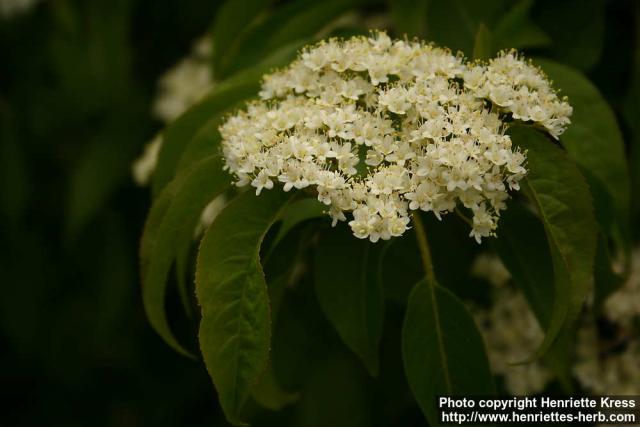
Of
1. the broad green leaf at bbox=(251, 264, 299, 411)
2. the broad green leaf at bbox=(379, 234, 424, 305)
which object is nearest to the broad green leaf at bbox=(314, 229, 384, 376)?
the broad green leaf at bbox=(251, 264, 299, 411)

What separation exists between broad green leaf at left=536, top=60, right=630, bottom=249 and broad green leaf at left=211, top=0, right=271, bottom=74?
2.71 feet

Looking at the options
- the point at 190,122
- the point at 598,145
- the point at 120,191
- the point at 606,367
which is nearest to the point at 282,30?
the point at 190,122

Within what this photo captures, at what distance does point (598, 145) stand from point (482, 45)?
31 centimetres

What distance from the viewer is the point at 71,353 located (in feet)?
10.3

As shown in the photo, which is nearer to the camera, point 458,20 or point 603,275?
point 603,275

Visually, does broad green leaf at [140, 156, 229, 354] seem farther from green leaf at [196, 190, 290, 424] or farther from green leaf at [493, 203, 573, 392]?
green leaf at [493, 203, 573, 392]

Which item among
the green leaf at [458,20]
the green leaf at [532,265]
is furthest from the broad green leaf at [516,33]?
the green leaf at [532,265]

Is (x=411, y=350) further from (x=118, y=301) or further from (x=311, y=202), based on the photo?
(x=118, y=301)

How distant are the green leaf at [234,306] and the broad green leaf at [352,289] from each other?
29 centimetres

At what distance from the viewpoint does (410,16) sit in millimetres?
1800

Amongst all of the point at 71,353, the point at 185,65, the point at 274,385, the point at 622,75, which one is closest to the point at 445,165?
the point at 274,385

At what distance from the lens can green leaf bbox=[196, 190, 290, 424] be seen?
1.14 meters

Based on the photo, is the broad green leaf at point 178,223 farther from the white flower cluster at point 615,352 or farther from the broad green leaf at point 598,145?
the white flower cluster at point 615,352

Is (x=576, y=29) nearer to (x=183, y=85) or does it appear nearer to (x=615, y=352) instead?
(x=615, y=352)
